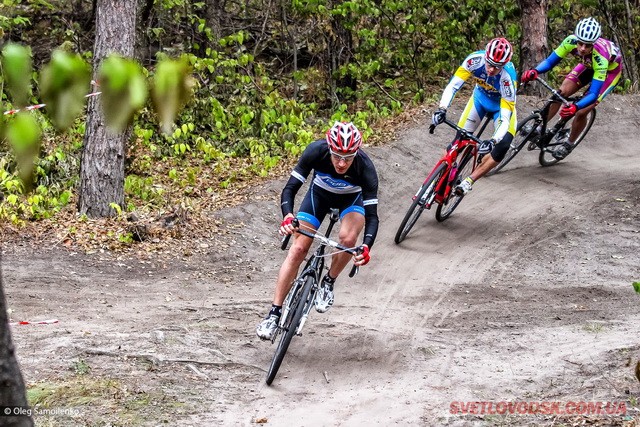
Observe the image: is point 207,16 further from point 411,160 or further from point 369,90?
point 411,160

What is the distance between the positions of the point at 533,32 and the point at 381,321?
943 centimetres

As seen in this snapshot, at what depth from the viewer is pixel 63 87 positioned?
138 cm

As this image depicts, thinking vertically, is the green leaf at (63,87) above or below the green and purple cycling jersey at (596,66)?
above

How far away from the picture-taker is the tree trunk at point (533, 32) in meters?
15.5

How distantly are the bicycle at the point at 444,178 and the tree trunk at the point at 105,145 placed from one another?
3.83 metres

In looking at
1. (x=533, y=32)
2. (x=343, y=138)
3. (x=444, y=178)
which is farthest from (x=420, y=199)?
(x=533, y=32)

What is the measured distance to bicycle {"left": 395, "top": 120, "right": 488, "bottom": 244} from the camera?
33.1 ft

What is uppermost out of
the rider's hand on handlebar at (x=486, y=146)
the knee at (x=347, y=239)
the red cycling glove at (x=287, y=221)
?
the red cycling glove at (x=287, y=221)

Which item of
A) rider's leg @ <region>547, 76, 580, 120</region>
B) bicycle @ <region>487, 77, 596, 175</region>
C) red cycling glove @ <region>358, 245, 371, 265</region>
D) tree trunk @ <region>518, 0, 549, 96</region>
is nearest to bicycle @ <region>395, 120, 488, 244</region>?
bicycle @ <region>487, 77, 596, 175</region>

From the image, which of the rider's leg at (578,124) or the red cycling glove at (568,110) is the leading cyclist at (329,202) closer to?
the red cycling glove at (568,110)

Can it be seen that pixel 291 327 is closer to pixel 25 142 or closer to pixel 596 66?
pixel 25 142

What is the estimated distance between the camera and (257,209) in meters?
11.3

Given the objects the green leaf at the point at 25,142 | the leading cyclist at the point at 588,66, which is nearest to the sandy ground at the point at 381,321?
the leading cyclist at the point at 588,66

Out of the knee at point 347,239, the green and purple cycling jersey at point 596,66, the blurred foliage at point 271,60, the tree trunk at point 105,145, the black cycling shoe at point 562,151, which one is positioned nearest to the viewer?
Result: the knee at point 347,239
